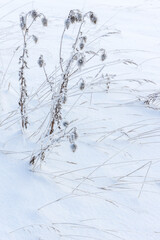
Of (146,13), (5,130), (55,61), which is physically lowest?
(5,130)

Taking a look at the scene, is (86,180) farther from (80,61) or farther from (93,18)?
(93,18)

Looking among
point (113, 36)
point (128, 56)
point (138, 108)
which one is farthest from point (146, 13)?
point (138, 108)

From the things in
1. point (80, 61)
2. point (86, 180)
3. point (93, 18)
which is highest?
point (93, 18)

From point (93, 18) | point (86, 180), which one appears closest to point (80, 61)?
point (93, 18)

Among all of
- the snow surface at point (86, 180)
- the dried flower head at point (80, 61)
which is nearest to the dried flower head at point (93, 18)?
the dried flower head at point (80, 61)

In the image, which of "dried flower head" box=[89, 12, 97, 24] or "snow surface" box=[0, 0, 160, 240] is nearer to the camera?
"snow surface" box=[0, 0, 160, 240]

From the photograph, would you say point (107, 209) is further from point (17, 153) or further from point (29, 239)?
point (17, 153)

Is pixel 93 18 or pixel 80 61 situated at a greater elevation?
pixel 93 18

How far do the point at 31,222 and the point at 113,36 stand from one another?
3.61 m

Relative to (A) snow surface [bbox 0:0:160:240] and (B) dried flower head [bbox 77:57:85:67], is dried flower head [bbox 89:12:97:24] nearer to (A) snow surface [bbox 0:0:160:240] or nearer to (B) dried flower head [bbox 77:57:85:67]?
(B) dried flower head [bbox 77:57:85:67]

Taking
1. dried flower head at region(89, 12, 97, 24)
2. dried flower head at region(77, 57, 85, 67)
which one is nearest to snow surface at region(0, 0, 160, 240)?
dried flower head at region(77, 57, 85, 67)

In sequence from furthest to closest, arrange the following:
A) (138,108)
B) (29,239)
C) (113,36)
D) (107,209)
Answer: (113,36) → (138,108) → (107,209) → (29,239)

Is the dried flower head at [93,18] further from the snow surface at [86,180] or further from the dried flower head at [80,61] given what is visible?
the snow surface at [86,180]

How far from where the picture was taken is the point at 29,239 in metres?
0.97
